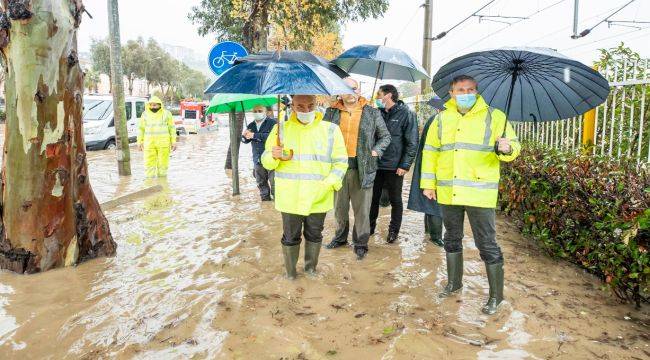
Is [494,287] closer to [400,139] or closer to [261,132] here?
[400,139]

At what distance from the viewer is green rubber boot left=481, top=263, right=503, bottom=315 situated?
3566 mm

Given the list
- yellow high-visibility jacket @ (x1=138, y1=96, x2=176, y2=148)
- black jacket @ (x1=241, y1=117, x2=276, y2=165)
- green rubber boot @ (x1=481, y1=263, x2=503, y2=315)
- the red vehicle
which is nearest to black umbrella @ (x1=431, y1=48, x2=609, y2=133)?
green rubber boot @ (x1=481, y1=263, x2=503, y2=315)

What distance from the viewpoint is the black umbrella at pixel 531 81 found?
3.22m

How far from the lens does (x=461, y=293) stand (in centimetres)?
396

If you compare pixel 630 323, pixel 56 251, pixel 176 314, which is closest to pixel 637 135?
pixel 630 323

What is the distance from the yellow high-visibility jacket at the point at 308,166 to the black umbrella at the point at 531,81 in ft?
3.32

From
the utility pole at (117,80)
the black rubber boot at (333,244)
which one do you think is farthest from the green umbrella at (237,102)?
the utility pole at (117,80)

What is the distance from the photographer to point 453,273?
3.91 metres

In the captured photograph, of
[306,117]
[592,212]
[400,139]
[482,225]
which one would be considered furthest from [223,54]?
[592,212]

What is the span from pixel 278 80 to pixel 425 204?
2138 mm

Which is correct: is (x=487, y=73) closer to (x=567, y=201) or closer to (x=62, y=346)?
(x=567, y=201)

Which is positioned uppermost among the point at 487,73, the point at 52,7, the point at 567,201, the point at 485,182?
the point at 52,7

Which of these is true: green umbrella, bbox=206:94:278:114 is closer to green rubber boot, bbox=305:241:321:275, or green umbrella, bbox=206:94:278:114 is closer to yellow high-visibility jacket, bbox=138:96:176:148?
green rubber boot, bbox=305:241:321:275

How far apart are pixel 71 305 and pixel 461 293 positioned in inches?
124
